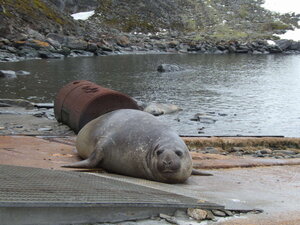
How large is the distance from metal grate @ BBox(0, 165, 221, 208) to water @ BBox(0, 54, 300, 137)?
998 cm

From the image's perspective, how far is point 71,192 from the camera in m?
4.10

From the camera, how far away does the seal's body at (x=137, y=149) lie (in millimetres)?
6141

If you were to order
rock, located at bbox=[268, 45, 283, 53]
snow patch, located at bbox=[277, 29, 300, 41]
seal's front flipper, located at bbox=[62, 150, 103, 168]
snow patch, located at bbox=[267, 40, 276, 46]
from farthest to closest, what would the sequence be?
snow patch, located at bbox=[277, 29, 300, 41]
snow patch, located at bbox=[267, 40, 276, 46]
rock, located at bbox=[268, 45, 283, 53]
seal's front flipper, located at bbox=[62, 150, 103, 168]

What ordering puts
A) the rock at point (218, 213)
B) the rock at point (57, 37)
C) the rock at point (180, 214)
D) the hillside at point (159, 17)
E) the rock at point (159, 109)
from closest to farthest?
the rock at point (180, 214), the rock at point (218, 213), the rock at point (159, 109), the rock at point (57, 37), the hillside at point (159, 17)

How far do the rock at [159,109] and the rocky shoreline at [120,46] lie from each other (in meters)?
23.7

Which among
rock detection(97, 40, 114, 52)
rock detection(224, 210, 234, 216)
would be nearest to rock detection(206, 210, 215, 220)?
rock detection(224, 210, 234, 216)

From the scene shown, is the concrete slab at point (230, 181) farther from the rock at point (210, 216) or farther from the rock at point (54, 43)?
the rock at point (54, 43)

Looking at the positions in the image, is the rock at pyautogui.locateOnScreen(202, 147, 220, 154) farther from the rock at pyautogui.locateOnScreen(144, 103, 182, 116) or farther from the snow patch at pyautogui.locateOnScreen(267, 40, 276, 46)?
the snow patch at pyautogui.locateOnScreen(267, 40, 276, 46)

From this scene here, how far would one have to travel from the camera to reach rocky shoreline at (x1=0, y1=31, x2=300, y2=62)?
145ft

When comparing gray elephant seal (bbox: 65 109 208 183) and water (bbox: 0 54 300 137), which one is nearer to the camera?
gray elephant seal (bbox: 65 109 208 183)

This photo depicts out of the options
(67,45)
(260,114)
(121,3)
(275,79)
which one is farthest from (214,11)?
(260,114)

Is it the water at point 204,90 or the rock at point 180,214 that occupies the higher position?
the rock at point 180,214

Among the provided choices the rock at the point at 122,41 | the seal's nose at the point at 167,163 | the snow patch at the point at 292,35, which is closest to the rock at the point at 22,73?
the seal's nose at the point at 167,163

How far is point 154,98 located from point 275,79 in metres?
13.7
